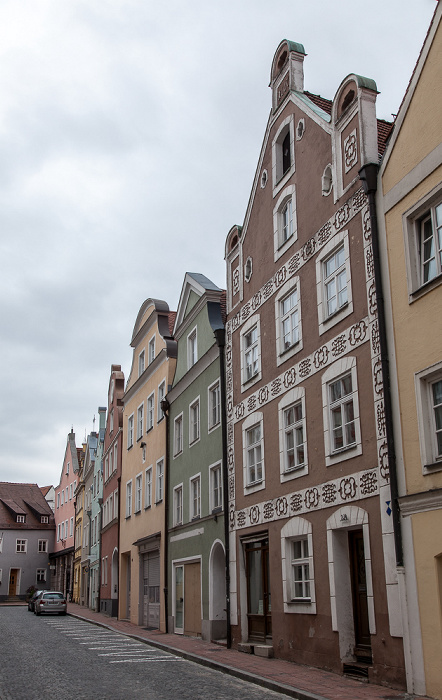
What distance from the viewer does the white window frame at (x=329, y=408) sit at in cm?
1381

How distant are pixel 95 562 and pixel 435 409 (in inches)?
1411

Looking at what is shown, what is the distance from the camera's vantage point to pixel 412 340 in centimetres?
1234

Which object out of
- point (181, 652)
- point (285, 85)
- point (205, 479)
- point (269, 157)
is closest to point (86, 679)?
point (181, 652)

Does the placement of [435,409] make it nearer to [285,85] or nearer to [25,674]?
[25,674]

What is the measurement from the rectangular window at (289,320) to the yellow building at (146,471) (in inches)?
430

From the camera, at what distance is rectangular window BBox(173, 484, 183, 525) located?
25.7 m

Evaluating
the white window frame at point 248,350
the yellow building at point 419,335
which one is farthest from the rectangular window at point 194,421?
the yellow building at point 419,335

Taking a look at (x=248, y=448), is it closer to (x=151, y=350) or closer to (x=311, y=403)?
(x=311, y=403)

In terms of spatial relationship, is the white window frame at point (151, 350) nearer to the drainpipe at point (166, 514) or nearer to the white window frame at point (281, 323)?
the drainpipe at point (166, 514)

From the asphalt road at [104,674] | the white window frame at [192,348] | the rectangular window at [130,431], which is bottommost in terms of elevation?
the asphalt road at [104,674]

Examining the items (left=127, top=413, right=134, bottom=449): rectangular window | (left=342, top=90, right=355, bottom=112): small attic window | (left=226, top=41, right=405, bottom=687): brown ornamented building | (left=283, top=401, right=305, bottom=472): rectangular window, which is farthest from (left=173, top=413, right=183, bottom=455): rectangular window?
(left=342, top=90, right=355, bottom=112): small attic window

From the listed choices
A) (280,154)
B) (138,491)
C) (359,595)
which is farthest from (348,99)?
(138,491)

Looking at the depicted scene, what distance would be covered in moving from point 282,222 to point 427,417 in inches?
325

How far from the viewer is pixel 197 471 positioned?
23750 mm
